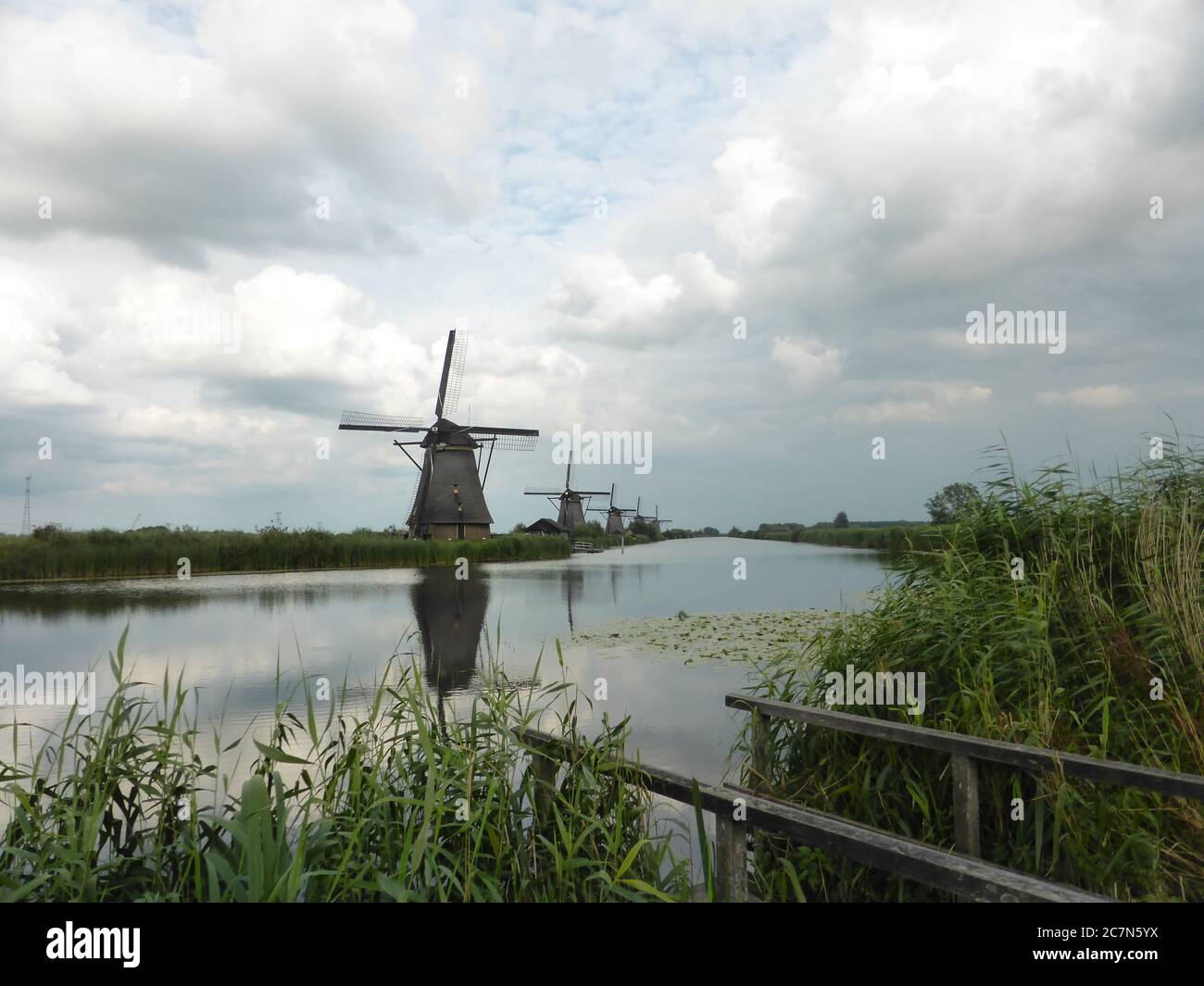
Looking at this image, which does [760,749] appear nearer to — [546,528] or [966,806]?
[966,806]

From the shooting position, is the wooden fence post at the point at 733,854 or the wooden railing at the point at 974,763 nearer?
the wooden railing at the point at 974,763

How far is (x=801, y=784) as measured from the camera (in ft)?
13.4

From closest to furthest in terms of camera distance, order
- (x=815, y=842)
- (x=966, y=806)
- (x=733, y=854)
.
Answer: (x=815, y=842), (x=733, y=854), (x=966, y=806)

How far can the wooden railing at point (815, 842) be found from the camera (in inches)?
86.4

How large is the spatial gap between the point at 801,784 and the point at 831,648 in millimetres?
990

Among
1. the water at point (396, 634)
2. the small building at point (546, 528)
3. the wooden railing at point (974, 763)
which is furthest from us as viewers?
the small building at point (546, 528)

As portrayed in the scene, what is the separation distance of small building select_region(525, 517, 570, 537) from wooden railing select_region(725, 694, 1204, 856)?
186 feet

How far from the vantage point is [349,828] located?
→ 9.89 feet

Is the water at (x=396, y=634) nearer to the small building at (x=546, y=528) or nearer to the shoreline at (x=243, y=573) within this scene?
the shoreline at (x=243, y=573)
